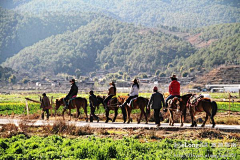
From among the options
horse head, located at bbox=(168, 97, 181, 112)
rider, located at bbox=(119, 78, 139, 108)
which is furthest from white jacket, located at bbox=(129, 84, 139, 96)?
horse head, located at bbox=(168, 97, 181, 112)

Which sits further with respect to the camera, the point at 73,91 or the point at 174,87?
the point at 73,91

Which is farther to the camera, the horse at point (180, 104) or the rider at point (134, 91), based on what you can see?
the rider at point (134, 91)

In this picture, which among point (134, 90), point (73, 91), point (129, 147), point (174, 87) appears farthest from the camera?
point (73, 91)

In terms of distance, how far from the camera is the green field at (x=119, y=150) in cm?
1216

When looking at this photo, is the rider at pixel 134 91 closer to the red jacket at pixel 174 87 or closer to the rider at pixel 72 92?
the red jacket at pixel 174 87

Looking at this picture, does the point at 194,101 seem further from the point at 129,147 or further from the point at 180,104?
the point at 129,147

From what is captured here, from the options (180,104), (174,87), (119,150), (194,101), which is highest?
(174,87)

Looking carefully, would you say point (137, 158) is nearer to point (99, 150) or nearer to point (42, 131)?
point (99, 150)

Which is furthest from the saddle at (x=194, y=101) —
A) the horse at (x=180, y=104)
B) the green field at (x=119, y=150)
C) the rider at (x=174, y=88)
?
the green field at (x=119, y=150)

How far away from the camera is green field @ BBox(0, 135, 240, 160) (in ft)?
39.9

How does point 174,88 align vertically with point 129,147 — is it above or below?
above

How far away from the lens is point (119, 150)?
13227 millimetres

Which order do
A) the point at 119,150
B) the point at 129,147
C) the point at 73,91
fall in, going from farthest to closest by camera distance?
the point at 73,91, the point at 129,147, the point at 119,150

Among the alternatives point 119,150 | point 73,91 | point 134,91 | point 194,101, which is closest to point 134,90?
point 134,91
